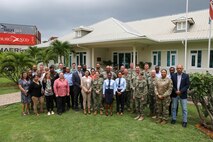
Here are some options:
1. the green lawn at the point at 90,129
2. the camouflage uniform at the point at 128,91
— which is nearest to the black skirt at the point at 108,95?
the green lawn at the point at 90,129

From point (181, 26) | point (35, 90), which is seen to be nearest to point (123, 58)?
point (181, 26)

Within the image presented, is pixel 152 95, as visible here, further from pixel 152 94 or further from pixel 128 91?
pixel 128 91

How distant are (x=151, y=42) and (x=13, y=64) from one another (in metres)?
10.8

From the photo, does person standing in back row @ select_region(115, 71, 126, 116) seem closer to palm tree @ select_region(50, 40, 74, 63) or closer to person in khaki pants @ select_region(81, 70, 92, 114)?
person in khaki pants @ select_region(81, 70, 92, 114)

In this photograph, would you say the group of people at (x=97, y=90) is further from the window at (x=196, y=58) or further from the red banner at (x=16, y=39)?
the red banner at (x=16, y=39)

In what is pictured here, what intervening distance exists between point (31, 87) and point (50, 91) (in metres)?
0.67

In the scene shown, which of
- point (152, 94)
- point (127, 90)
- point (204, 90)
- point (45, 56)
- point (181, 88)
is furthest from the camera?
point (45, 56)

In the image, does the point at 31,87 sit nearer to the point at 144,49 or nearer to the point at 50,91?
the point at 50,91

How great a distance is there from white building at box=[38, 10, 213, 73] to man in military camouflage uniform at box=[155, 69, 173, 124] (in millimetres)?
8569

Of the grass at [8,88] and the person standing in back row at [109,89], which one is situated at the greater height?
the person standing in back row at [109,89]

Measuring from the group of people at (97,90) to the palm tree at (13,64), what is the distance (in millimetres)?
7441

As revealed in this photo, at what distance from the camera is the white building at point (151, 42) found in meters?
15.7

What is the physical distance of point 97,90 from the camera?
7.46m

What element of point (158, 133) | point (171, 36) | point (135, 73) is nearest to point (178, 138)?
point (158, 133)
